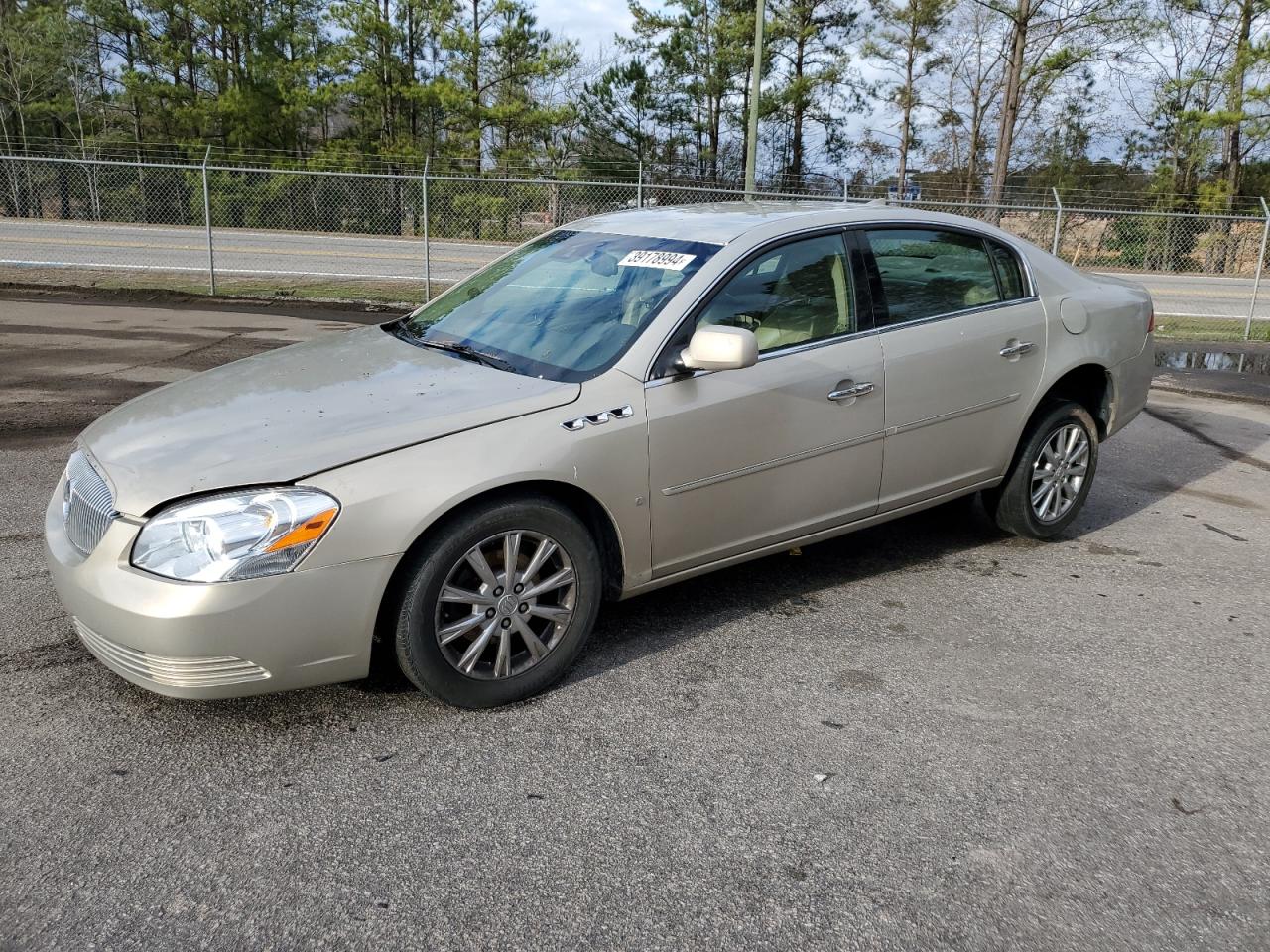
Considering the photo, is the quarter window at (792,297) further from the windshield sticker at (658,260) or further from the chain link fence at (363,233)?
the chain link fence at (363,233)

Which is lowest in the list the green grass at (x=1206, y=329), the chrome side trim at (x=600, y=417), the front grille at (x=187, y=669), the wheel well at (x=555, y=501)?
the green grass at (x=1206, y=329)

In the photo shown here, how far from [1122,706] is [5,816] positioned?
3490 mm

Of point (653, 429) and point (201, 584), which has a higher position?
point (653, 429)

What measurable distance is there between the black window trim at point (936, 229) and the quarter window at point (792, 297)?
0.40ft

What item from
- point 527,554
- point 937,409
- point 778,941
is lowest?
point 778,941

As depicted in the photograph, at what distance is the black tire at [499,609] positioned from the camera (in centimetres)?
324

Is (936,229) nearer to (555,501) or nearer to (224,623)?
(555,501)

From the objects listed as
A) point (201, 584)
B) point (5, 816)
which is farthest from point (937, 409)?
point (5, 816)

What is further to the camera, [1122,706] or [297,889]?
[1122,706]

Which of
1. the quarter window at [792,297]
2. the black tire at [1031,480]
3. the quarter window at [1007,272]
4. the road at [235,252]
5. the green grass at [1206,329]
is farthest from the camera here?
the road at [235,252]

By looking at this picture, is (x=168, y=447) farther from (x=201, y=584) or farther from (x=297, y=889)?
(x=297, y=889)

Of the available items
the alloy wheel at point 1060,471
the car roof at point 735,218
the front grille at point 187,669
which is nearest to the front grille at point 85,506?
the front grille at point 187,669

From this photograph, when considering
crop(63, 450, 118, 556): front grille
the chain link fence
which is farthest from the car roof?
the chain link fence

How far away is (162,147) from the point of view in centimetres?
3622
